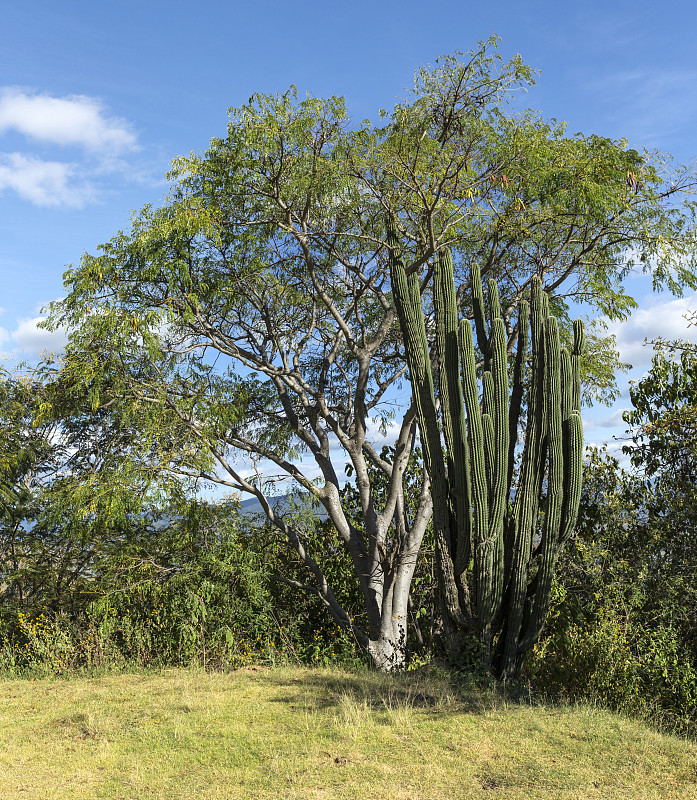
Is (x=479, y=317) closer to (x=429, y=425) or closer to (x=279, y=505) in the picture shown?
(x=429, y=425)

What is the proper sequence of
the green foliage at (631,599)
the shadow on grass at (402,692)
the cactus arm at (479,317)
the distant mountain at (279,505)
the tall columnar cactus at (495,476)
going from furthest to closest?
the distant mountain at (279,505)
the cactus arm at (479,317)
the tall columnar cactus at (495,476)
the green foliage at (631,599)
the shadow on grass at (402,692)

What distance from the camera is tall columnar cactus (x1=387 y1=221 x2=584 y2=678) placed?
21.8ft

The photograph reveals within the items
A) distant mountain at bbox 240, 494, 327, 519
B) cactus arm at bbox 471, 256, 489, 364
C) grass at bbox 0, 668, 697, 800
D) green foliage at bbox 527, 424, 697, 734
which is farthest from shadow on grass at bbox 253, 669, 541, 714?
cactus arm at bbox 471, 256, 489, 364

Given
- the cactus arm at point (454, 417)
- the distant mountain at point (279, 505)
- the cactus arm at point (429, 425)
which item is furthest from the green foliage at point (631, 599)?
the distant mountain at point (279, 505)

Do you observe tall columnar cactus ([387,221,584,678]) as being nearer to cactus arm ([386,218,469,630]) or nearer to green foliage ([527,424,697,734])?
cactus arm ([386,218,469,630])

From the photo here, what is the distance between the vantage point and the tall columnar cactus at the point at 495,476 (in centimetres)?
664

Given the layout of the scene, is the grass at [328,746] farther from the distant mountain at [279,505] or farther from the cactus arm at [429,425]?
the distant mountain at [279,505]

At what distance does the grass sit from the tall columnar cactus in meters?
0.94

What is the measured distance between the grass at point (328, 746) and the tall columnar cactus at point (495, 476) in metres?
0.94

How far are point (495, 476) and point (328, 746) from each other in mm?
3014

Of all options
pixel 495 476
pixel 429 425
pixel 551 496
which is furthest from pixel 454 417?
pixel 551 496

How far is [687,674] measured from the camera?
20.9 feet

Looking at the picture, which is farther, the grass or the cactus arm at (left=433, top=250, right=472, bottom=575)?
the cactus arm at (left=433, top=250, right=472, bottom=575)

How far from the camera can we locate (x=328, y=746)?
16.0 feet
